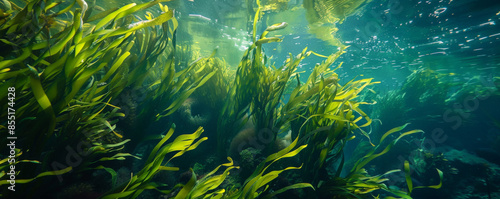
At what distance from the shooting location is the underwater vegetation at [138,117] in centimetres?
133

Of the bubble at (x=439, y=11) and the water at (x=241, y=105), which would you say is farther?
the bubble at (x=439, y=11)

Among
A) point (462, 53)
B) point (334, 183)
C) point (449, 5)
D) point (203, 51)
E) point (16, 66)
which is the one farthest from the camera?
point (203, 51)

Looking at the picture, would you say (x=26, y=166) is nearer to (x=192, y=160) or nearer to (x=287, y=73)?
(x=192, y=160)

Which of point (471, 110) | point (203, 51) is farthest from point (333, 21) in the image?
point (203, 51)

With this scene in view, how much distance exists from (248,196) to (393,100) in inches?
421

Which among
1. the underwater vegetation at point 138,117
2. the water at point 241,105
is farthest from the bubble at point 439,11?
the underwater vegetation at point 138,117

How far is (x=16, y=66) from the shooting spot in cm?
156

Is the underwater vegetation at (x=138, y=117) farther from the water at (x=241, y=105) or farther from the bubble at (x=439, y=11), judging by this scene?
the bubble at (x=439, y=11)

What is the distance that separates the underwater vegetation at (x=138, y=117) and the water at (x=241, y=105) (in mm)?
16

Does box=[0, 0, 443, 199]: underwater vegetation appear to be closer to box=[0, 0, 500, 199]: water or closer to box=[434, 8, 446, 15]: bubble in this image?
box=[0, 0, 500, 199]: water

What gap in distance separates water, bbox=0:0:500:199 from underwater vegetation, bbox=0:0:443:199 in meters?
0.02

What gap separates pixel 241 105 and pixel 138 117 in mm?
1410

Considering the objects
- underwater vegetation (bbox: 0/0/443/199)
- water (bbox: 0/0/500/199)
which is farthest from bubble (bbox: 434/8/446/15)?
underwater vegetation (bbox: 0/0/443/199)

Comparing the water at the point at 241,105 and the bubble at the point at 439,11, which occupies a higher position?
the bubble at the point at 439,11
